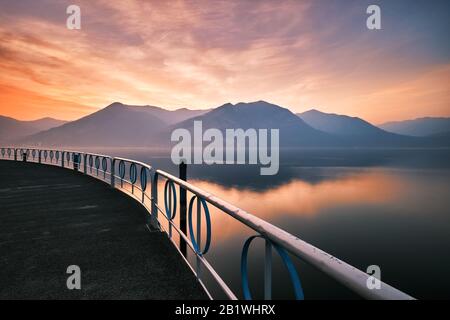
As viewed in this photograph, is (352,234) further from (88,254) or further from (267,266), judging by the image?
(267,266)

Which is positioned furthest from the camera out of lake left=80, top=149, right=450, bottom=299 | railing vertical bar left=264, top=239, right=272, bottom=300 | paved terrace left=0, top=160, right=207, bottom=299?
lake left=80, top=149, right=450, bottom=299

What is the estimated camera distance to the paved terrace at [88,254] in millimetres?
3545

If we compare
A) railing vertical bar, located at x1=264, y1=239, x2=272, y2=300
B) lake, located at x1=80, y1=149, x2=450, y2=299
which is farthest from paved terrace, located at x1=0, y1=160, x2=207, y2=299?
lake, located at x1=80, y1=149, x2=450, y2=299

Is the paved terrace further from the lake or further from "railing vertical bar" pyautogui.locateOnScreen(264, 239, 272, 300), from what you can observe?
the lake

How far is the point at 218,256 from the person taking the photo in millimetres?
22562

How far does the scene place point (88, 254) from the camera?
4.71m

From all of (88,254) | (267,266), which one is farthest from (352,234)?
(267,266)

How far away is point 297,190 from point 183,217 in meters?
51.5

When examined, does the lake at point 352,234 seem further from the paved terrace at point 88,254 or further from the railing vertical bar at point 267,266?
the paved terrace at point 88,254

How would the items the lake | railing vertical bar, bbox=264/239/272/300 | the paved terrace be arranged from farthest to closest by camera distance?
the lake
the paved terrace
railing vertical bar, bbox=264/239/272/300

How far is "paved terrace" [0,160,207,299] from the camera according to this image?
11.6ft

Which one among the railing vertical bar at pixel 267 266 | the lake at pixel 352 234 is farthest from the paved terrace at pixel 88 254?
the lake at pixel 352 234

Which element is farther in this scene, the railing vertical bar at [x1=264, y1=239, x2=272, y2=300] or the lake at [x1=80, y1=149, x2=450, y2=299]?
the lake at [x1=80, y1=149, x2=450, y2=299]
